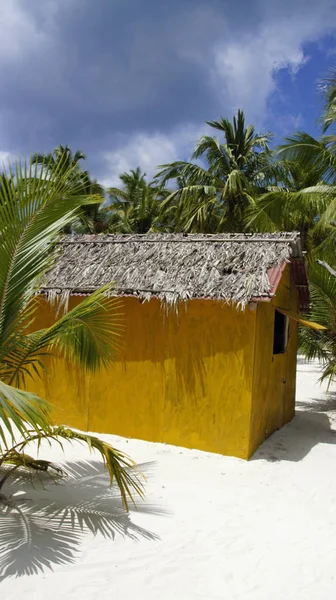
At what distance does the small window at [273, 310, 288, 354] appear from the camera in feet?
27.5

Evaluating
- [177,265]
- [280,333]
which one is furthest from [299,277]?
[177,265]

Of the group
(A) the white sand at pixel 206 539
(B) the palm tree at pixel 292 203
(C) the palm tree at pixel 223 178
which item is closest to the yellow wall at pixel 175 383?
(A) the white sand at pixel 206 539

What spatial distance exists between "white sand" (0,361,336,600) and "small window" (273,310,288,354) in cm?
215

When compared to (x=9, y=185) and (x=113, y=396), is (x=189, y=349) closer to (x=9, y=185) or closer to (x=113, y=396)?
(x=113, y=396)

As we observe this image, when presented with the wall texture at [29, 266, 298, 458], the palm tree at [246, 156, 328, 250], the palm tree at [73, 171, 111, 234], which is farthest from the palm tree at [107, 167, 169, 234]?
the wall texture at [29, 266, 298, 458]

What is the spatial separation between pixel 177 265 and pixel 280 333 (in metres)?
2.53

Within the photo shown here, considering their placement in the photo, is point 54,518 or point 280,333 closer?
point 54,518

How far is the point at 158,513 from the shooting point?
15.1 ft

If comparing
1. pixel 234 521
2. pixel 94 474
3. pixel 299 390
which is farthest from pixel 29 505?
pixel 299 390

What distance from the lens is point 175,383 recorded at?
22.6ft

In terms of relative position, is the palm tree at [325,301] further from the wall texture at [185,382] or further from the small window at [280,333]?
the wall texture at [185,382]

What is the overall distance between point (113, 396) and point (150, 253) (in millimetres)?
2477

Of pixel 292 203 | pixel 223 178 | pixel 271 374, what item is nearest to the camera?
pixel 271 374

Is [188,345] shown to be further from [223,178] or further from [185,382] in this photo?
[223,178]
